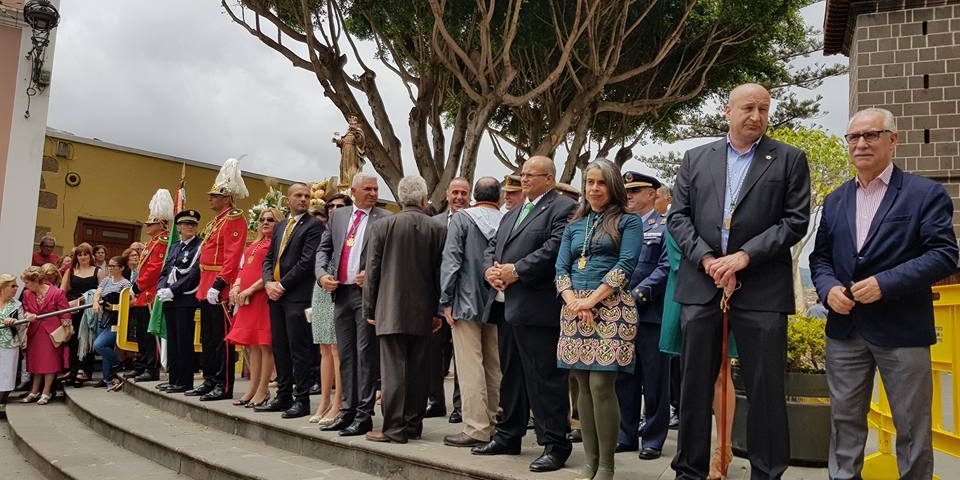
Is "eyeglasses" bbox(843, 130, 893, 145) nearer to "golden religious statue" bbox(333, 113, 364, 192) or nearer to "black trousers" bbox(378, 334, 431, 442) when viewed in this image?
"black trousers" bbox(378, 334, 431, 442)

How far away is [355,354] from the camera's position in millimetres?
6160

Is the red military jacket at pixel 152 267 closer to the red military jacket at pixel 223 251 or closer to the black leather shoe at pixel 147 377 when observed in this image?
the black leather shoe at pixel 147 377

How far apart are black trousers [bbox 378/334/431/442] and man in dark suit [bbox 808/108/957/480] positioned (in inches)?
114

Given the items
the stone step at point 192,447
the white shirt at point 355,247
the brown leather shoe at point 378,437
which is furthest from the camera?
the white shirt at point 355,247

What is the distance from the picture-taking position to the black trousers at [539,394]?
4.73 metres

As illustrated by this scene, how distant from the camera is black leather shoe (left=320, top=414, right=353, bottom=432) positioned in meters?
5.93

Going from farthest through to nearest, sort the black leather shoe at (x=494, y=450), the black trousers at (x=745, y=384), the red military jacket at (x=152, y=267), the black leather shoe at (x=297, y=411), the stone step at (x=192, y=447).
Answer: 1. the red military jacket at (x=152, y=267)
2. the black leather shoe at (x=297, y=411)
3. the stone step at (x=192, y=447)
4. the black leather shoe at (x=494, y=450)
5. the black trousers at (x=745, y=384)

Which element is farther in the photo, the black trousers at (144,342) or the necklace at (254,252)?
the black trousers at (144,342)

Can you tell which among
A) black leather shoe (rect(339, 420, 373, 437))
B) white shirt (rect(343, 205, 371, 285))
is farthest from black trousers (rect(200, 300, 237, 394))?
black leather shoe (rect(339, 420, 373, 437))

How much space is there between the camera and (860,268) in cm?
367

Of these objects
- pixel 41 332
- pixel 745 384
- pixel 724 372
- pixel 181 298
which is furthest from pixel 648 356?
pixel 41 332

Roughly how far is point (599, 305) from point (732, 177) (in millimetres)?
1003

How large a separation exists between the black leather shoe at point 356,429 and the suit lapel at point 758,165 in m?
3.40

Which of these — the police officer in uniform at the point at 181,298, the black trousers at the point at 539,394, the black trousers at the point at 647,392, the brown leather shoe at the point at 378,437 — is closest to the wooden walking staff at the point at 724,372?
the black trousers at the point at 647,392
